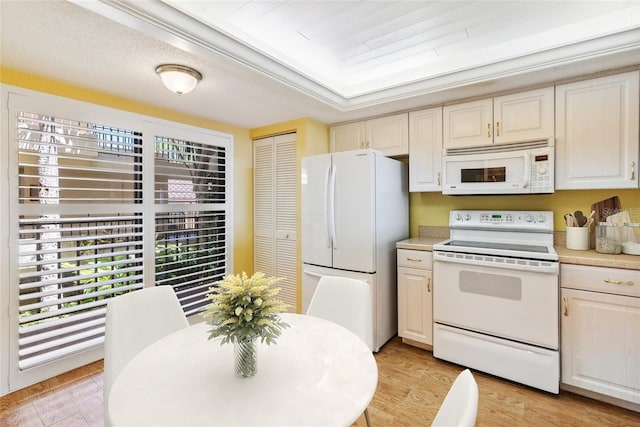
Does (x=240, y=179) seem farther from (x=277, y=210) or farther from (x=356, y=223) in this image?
(x=356, y=223)

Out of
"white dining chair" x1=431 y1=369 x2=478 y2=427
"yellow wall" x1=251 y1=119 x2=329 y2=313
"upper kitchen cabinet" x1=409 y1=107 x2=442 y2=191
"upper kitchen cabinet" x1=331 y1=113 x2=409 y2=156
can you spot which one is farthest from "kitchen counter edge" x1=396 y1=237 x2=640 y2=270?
"yellow wall" x1=251 y1=119 x2=329 y2=313

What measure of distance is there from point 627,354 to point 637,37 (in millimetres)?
1878

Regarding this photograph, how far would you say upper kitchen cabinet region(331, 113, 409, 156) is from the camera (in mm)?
2998

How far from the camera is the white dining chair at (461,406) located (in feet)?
2.32

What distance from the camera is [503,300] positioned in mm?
2260

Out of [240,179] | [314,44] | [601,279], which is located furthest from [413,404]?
[240,179]

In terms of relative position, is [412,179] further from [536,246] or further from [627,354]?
[627,354]

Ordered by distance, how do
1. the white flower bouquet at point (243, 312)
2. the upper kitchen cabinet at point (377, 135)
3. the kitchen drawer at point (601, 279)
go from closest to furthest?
the white flower bouquet at point (243, 312) → the kitchen drawer at point (601, 279) → the upper kitchen cabinet at point (377, 135)

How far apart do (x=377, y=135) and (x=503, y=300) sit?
6.02 feet

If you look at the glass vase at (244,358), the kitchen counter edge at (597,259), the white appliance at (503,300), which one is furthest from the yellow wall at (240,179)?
the kitchen counter edge at (597,259)

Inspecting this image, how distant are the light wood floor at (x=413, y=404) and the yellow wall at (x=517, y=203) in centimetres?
131

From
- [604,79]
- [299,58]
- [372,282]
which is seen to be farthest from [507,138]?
[299,58]

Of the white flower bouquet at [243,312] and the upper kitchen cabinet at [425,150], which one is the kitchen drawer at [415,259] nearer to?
the upper kitchen cabinet at [425,150]

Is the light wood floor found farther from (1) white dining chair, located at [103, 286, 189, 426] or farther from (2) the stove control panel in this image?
(2) the stove control panel
